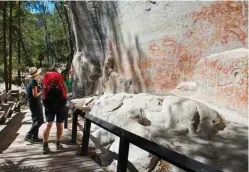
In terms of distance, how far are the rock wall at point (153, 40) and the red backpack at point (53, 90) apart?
11.6 feet

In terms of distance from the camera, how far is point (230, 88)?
23.2 feet

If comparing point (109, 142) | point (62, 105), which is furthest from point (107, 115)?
point (62, 105)

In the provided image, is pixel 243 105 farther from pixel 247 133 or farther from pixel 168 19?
pixel 168 19

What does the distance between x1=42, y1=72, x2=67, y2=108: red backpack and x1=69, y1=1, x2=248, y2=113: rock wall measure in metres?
3.52

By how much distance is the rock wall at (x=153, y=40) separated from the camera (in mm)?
7523

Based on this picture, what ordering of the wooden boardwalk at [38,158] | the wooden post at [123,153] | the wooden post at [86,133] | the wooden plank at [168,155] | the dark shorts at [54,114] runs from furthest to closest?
the dark shorts at [54,114], the wooden post at [86,133], the wooden boardwalk at [38,158], the wooden post at [123,153], the wooden plank at [168,155]

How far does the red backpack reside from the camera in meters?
5.81

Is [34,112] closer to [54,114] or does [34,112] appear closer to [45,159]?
[54,114]

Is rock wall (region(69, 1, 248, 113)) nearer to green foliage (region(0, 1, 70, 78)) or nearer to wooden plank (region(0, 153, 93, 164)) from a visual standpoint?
wooden plank (region(0, 153, 93, 164))

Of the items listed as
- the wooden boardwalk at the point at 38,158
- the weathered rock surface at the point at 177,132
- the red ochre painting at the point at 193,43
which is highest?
the red ochre painting at the point at 193,43

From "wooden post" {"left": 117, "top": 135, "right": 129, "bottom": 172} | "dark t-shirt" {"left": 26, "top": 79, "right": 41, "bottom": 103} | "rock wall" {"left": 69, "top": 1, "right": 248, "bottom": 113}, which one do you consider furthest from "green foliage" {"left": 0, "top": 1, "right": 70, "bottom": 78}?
"wooden post" {"left": 117, "top": 135, "right": 129, "bottom": 172}

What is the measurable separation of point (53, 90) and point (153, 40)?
4844 mm

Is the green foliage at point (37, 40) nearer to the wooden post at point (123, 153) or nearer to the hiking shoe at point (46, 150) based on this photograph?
the hiking shoe at point (46, 150)

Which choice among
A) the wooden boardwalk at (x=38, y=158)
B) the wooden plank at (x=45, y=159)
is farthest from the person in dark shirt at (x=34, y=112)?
the wooden plank at (x=45, y=159)
